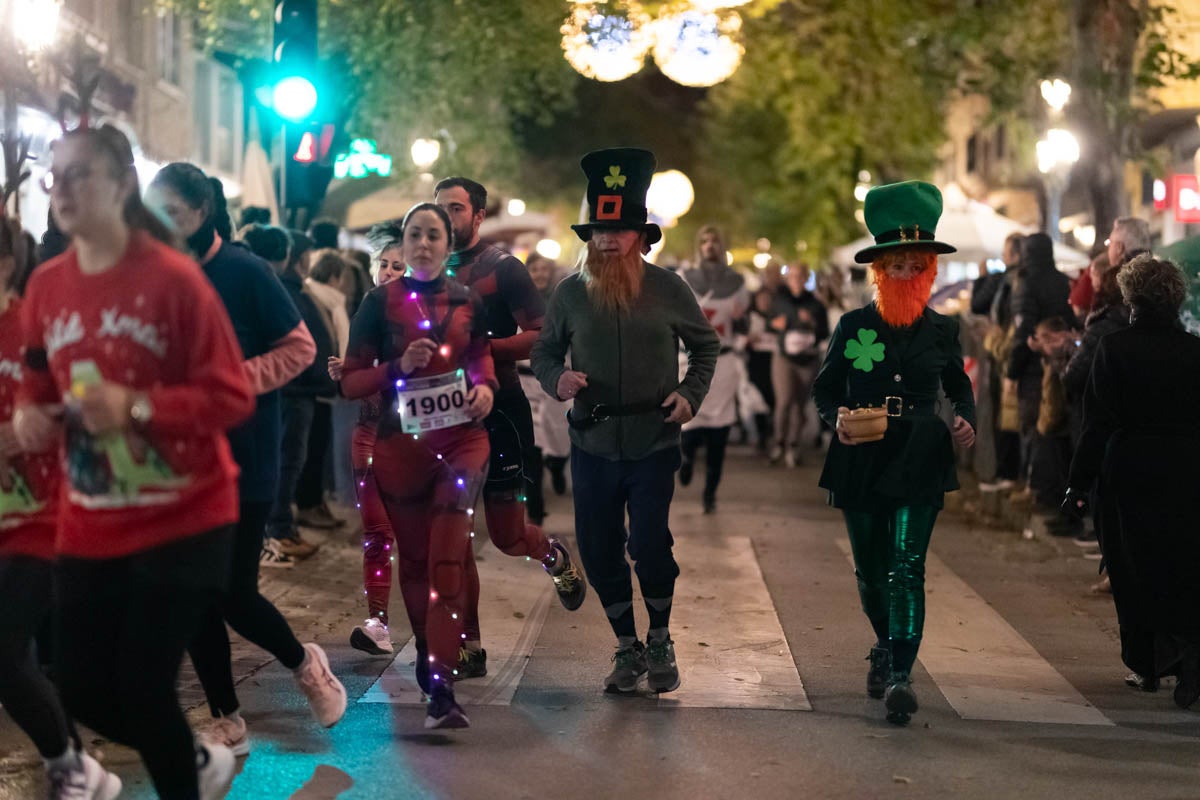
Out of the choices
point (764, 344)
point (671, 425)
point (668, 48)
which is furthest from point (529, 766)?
point (764, 344)

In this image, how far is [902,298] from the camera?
7840mm

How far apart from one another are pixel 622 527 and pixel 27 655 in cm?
294

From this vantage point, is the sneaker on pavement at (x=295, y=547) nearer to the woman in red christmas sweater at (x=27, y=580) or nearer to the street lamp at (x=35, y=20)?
the woman in red christmas sweater at (x=27, y=580)

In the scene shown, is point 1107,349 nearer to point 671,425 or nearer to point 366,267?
point 671,425

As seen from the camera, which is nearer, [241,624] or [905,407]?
[241,624]

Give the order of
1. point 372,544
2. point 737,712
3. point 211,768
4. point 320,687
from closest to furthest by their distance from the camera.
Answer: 1. point 211,768
2. point 320,687
3. point 737,712
4. point 372,544

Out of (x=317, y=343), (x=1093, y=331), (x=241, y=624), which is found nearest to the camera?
(x=241, y=624)

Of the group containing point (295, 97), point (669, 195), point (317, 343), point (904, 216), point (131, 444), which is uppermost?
point (295, 97)

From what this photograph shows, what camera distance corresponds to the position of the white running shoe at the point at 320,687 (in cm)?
658

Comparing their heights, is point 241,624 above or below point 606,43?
below

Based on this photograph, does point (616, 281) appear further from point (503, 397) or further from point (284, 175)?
point (284, 175)

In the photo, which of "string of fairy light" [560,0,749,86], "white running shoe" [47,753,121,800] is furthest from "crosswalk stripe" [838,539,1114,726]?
"string of fairy light" [560,0,749,86]

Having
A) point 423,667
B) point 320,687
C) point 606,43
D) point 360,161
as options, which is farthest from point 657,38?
point 320,687

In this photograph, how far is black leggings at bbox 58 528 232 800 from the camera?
16.6 ft
